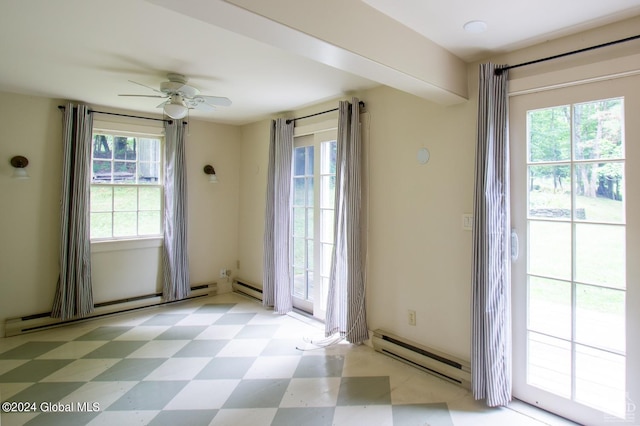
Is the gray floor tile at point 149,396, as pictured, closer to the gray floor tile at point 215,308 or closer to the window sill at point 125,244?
the gray floor tile at point 215,308

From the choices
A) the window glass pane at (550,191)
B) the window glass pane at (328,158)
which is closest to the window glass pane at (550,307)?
the window glass pane at (550,191)

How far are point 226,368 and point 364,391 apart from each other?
3.80 feet

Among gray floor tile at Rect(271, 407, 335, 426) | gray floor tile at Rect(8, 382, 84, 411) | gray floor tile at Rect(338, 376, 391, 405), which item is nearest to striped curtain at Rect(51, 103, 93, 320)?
gray floor tile at Rect(8, 382, 84, 411)

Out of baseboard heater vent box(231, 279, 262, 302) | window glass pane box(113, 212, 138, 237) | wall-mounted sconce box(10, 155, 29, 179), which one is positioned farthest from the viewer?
baseboard heater vent box(231, 279, 262, 302)

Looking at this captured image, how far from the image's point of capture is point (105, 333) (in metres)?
3.54

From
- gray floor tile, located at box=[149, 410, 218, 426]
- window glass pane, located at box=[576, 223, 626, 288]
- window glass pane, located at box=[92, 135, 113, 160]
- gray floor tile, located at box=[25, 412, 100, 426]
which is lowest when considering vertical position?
gray floor tile, located at box=[25, 412, 100, 426]

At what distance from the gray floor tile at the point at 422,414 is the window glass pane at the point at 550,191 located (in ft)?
4.70

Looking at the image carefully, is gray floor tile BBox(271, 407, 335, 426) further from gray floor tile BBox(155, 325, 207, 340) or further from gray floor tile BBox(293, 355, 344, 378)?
gray floor tile BBox(155, 325, 207, 340)

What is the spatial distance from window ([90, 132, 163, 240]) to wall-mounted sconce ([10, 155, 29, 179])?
2.06ft

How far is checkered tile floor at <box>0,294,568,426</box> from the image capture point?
218cm

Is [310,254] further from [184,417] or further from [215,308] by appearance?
[184,417]

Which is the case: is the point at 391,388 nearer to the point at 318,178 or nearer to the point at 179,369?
the point at 179,369

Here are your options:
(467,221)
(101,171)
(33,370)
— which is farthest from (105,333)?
(467,221)

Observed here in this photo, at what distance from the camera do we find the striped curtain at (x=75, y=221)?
12.0ft
